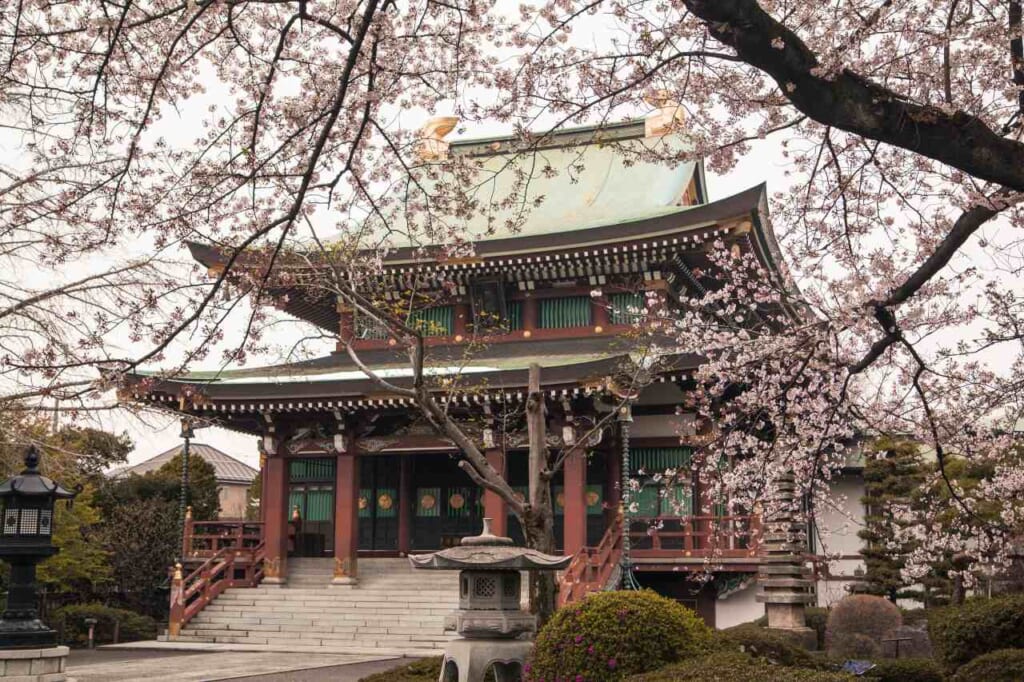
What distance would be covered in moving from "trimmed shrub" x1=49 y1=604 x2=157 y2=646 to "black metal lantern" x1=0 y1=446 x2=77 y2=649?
34.8 ft

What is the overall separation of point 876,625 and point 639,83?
12.8 m

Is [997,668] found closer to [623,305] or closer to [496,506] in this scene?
[496,506]

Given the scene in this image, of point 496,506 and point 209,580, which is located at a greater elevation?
point 496,506

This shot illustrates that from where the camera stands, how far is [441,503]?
2362 centimetres

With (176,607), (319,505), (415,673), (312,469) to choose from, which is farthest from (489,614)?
(312,469)

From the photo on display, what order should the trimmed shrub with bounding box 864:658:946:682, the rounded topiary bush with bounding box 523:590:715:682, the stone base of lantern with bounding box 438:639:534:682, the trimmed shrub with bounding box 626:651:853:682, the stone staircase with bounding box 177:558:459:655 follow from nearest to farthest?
1. the trimmed shrub with bounding box 626:651:853:682
2. the rounded topiary bush with bounding box 523:590:715:682
3. the stone base of lantern with bounding box 438:639:534:682
4. the trimmed shrub with bounding box 864:658:946:682
5. the stone staircase with bounding box 177:558:459:655

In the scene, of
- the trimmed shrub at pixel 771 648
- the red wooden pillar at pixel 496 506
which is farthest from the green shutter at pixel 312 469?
the trimmed shrub at pixel 771 648

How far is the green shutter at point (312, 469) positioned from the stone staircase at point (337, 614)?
2.89 meters

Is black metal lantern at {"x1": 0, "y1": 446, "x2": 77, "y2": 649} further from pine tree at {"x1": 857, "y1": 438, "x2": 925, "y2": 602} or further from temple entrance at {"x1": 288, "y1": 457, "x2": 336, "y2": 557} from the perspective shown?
pine tree at {"x1": 857, "y1": 438, "x2": 925, "y2": 602}

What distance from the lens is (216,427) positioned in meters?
23.0

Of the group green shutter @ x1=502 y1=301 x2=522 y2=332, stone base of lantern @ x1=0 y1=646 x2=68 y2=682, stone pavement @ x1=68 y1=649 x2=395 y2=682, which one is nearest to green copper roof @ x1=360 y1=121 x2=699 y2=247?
green shutter @ x1=502 y1=301 x2=522 y2=332

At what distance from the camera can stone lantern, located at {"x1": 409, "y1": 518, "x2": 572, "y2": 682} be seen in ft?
33.7

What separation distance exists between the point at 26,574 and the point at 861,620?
12740mm

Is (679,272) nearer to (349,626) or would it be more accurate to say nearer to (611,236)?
(611,236)
